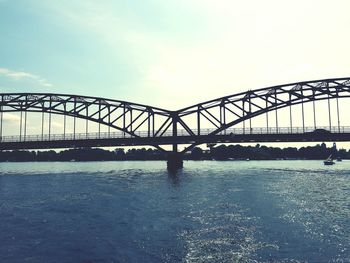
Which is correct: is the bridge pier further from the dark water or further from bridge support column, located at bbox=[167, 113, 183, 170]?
the dark water

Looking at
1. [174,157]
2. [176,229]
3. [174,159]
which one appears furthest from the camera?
[174,159]

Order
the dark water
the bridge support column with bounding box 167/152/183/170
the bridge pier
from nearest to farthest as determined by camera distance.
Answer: the dark water
the bridge pier
the bridge support column with bounding box 167/152/183/170

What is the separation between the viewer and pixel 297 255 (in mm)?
14414

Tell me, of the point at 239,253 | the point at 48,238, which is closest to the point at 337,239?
the point at 239,253

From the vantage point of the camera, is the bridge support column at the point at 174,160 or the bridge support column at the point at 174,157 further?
the bridge support column at the point at 174,160

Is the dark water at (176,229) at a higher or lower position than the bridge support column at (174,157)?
lower

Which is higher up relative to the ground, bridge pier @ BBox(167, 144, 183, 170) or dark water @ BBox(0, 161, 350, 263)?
bridge pier @ BBox(167, 144, 183, 170)

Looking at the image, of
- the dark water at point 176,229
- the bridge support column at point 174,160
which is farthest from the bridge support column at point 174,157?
the dark water at point 176,229

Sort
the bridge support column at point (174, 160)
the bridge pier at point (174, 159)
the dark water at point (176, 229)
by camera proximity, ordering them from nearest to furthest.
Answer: the dark water at point (176, 229)
the bridge pier at point (174, 159)
the bridge support column at point (174, 160)

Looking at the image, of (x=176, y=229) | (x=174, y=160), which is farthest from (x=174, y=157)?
(x=176, y=229)

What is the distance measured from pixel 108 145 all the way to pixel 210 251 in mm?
62117

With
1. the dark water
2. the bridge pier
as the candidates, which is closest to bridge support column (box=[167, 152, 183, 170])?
the bridge pier

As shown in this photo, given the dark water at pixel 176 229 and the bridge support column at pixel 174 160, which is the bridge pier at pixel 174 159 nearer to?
the bridge support column at pixel 174 160

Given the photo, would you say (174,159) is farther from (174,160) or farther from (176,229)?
(176,229)
